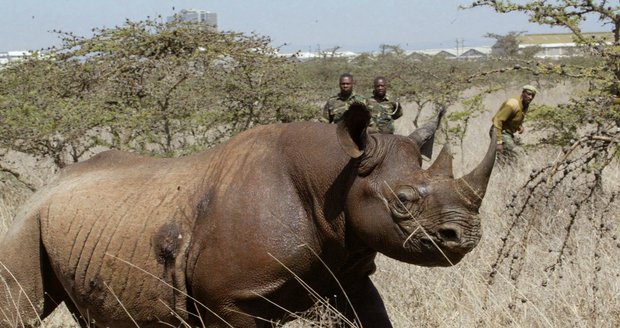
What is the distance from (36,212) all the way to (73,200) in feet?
0.90

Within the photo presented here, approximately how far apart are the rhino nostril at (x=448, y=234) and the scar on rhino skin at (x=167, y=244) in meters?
1.51

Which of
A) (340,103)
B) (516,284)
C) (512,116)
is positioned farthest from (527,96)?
(516,284)

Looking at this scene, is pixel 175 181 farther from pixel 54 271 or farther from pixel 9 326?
pixel 9 326

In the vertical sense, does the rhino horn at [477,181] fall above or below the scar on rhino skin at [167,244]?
above

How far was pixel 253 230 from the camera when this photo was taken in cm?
480

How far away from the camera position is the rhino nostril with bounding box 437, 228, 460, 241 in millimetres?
4332

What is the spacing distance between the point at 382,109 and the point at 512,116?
2.18 metres

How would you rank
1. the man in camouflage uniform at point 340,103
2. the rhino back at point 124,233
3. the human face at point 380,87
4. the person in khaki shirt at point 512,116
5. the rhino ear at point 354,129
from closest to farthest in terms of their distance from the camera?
the rhino ear at point 354,129 → the rhino back at point 124,233 → the man in camouflage uniform at point 340,103 → the human face at point 380,87 → the person in khaki shirt at point 512,116

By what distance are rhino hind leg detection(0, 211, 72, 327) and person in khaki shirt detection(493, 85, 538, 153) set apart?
8.19 m

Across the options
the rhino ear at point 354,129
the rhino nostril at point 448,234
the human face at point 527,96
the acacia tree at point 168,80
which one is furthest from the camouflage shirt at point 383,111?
the rhino nostril at point 448,234

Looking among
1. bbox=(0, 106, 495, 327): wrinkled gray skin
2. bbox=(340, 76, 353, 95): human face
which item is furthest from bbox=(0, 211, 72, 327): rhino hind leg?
bbox=(340, 76, 353, 95): human face

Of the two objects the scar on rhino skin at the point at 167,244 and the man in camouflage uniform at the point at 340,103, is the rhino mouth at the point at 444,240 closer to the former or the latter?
the scar on rhino skin at the point at 167,244

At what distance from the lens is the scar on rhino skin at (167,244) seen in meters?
5.12

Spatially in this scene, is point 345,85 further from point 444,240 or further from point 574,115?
point 444,240
